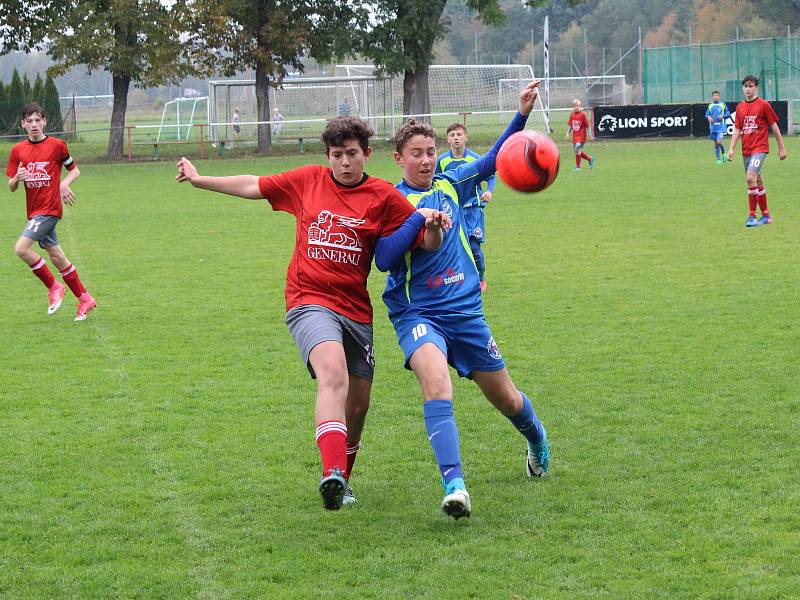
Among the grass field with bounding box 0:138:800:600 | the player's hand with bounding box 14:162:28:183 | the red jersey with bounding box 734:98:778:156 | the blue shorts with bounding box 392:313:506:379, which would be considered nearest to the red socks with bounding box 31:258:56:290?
the grass field with bounding box 0:138:800:600

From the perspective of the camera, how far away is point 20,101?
158ft

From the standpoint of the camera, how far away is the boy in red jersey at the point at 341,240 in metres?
4.88

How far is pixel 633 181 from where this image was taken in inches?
951

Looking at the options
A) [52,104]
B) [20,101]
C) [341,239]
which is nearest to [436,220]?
[341,239]

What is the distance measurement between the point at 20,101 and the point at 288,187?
46.4 meters

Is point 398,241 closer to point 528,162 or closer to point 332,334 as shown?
point 332,334

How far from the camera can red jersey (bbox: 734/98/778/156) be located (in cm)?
1620

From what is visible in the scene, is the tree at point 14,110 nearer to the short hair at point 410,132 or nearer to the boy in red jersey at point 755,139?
the boy in red jersey at point 755,139

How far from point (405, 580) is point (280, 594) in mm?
495

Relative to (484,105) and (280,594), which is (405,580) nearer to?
(280,594)

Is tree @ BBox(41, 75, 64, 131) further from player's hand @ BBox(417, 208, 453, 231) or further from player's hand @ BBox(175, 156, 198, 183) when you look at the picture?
player's hand @ BBox(417, 208, 453, 231)

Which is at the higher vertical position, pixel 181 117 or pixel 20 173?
pixel 181 117

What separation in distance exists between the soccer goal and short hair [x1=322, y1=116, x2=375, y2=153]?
41206mm

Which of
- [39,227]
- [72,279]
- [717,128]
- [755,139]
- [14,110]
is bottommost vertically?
[72,279]
